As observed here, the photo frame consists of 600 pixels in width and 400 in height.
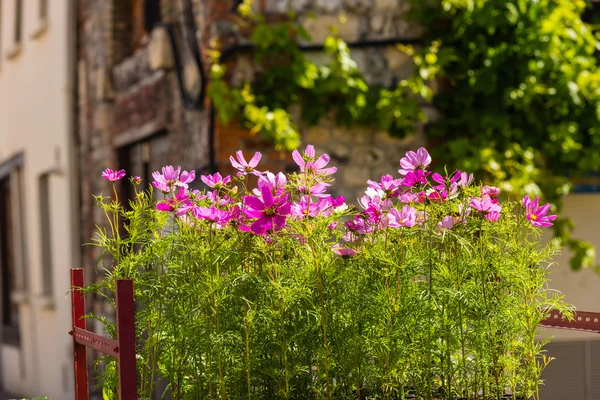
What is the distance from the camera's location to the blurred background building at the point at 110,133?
791cm

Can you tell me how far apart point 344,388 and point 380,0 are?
5014mm

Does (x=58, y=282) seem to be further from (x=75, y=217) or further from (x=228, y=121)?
(x=228, y=121)

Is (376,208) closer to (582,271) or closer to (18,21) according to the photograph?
(582,271)

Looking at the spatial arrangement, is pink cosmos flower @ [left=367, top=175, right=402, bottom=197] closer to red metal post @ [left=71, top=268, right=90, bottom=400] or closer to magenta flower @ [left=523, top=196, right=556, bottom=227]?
magenta flower @ [left=523, top=196, right=556, bottom=227]

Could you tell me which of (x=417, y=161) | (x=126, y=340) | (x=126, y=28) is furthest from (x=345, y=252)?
(x=126, y=28)

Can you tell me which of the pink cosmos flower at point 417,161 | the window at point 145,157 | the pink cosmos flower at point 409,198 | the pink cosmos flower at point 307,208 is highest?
the window at point 145,157

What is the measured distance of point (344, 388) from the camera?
3496 mm

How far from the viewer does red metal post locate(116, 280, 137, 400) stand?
3.18 metres

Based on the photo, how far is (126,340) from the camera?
3213mm

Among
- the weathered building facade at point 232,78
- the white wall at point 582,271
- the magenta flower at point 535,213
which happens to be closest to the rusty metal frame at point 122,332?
the magenta flower at point 535,213

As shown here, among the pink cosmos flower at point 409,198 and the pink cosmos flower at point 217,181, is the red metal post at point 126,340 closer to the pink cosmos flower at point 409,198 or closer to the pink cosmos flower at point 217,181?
the pink cosmos flower at point 217,181

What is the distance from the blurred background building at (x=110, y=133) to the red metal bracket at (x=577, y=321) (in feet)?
1.03

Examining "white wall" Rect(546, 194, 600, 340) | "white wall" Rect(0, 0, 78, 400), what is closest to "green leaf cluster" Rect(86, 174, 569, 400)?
"white wall" Rect(546, 194, 600, 340)

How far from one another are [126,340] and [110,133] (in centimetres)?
808
